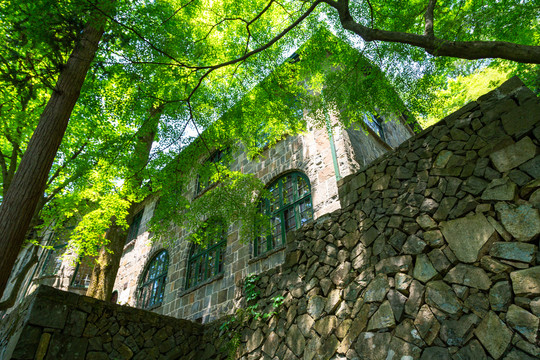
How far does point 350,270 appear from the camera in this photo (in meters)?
4.55

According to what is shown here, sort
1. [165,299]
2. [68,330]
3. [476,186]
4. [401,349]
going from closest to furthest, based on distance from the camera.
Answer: [401,349] → [476,186] → [68,330] → [165,299]

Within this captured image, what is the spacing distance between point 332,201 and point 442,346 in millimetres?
3847

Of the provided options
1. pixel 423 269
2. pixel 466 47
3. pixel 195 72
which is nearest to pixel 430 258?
pixel 423 269

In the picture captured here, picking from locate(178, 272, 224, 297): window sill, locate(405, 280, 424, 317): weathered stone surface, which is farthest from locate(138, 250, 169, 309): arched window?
locate(405, 280, 424, 317): weathered stone surface

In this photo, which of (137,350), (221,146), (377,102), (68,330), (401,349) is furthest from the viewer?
(221,146)

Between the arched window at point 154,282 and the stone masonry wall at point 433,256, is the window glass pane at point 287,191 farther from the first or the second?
the arched window at point 154,282

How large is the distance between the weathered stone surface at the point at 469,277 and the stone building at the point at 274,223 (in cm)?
242

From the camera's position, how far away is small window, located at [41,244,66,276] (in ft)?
51.2

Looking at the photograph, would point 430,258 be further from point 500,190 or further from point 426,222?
point 500,190

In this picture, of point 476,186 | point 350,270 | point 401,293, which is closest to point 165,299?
point 350,270

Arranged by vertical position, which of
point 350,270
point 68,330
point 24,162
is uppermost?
point 24,162

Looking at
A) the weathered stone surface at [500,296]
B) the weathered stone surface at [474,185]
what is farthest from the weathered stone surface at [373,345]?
the weathered stone surface at [474,185]

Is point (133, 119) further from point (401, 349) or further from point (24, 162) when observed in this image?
point (401, 349)

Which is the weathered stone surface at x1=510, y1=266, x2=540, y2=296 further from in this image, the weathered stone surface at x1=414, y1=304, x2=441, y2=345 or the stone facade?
the weathered stone surface at x1=414, y1=304, x2=441, y2=345
